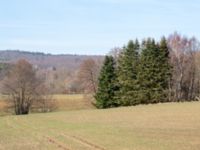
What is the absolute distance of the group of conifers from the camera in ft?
262

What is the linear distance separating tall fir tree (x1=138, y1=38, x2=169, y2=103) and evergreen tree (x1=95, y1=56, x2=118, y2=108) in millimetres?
4584

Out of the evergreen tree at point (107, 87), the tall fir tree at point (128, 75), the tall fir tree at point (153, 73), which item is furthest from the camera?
the evergreen tree at point (107, 87)

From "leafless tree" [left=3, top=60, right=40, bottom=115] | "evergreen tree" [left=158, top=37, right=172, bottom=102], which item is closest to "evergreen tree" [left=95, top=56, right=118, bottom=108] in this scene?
"evergreen tree" [left=158, top=37, right=172, bottom=102]

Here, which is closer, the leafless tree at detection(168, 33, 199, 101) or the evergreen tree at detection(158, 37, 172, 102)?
the evergreen tree at detection(158, 37, 172, 102)

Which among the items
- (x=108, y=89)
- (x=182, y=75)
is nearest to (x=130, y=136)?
(x=108, y=89)

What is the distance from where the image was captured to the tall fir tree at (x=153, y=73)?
79812 mm

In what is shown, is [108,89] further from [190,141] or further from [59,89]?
[59,89]

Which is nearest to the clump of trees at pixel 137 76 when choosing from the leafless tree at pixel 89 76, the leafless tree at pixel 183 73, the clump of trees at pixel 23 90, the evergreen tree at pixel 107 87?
the evergreen tree at pixel 107 87

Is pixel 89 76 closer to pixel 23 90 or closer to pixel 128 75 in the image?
pixel 23 90

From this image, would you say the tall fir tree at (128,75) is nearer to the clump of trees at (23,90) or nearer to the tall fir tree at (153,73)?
the tall fir tree at (153,73)

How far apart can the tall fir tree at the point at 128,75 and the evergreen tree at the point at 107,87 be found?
1024 millimetres

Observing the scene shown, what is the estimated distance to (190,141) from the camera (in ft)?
86.1

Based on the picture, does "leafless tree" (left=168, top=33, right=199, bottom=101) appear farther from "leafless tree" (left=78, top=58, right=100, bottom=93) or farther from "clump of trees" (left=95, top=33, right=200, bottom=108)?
"leafless tree" (left=78, top=58, right=100, bottom=93)

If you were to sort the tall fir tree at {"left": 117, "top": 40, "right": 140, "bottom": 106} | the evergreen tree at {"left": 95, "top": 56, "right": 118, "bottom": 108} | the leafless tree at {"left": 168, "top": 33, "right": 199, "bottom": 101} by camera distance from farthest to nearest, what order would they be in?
the leafless tree at {"left": 168, "top": 33, "right": 199, "bottom": 101} → the evergreen tree at {"left": 95, "top": 56, "right": 118, "bottom": 108} → the tall fir tree at {"left": 117, "top": 40, "right": 140, "bottom": 106}
